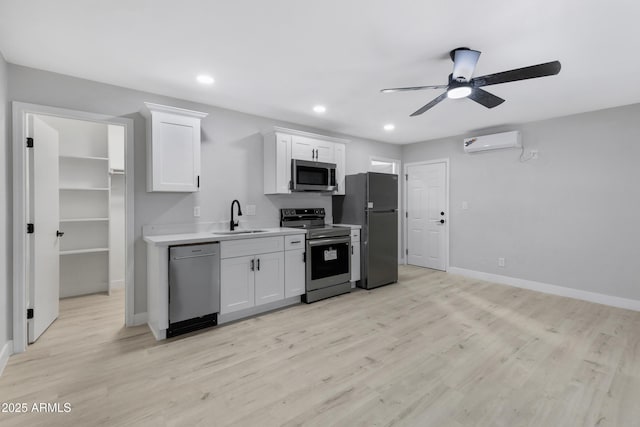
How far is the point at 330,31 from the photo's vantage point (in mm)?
2107

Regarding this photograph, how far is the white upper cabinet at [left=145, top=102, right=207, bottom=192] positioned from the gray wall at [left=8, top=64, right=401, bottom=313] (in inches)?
9.7

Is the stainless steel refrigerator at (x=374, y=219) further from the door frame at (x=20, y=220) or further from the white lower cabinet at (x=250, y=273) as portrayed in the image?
the door frame at (x=20, y=220)

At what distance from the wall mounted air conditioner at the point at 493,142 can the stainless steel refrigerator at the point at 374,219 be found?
1.39 metres

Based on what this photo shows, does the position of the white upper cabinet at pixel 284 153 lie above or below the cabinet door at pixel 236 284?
above

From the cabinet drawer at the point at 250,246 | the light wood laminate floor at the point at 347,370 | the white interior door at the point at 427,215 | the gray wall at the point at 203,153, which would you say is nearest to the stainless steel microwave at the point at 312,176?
the gray wall at the point at 203,153

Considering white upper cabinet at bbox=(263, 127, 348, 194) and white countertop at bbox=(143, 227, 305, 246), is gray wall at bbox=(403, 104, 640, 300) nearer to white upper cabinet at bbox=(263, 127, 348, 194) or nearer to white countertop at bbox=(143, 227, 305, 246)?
white upper cabinet at bbox=(263, 127, 348, 194)

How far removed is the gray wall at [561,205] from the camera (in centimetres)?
365

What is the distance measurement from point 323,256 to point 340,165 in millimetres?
1443

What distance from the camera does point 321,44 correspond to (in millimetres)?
2281

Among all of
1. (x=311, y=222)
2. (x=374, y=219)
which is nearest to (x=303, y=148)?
(x=311, y=222)

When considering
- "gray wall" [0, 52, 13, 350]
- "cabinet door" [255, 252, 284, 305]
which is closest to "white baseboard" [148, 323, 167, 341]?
"cabinet door" [255, 252, 284, 305]

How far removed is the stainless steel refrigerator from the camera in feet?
14.3

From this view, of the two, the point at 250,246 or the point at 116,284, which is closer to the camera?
the point at 250,246

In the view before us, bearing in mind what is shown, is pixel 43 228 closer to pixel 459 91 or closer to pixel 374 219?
pixel 374 219
